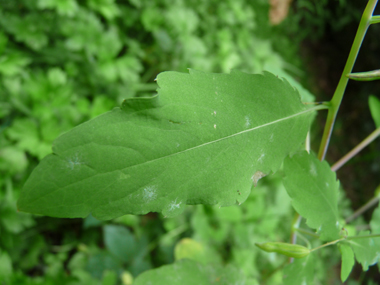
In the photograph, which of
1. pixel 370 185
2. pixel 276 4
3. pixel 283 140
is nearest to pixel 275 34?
pixel 276 4

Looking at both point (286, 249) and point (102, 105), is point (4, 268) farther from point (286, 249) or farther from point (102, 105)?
point (286, 249)

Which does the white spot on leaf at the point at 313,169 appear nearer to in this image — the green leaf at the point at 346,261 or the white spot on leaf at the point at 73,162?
Result: the green leaf at the point at 346,261

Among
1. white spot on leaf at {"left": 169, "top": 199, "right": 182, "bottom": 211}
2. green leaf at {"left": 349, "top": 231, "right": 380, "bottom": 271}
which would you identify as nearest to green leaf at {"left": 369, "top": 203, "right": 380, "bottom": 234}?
green leaf at {"left": 349, "top": 231, "right": 380, "bottom": 271}

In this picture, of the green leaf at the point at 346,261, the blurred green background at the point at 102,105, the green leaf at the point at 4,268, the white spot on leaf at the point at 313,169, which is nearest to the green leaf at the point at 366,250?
the green leaf at the point at 346,261

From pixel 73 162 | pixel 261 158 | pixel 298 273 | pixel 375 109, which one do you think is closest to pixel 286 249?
pixel 298 273

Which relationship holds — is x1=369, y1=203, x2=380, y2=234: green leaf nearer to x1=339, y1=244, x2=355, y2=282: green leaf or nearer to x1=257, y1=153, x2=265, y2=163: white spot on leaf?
x1=339, y1=244, x2=355, y2=282: green leaf

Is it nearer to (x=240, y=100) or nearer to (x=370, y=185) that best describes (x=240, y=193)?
(x=240, y=100)
